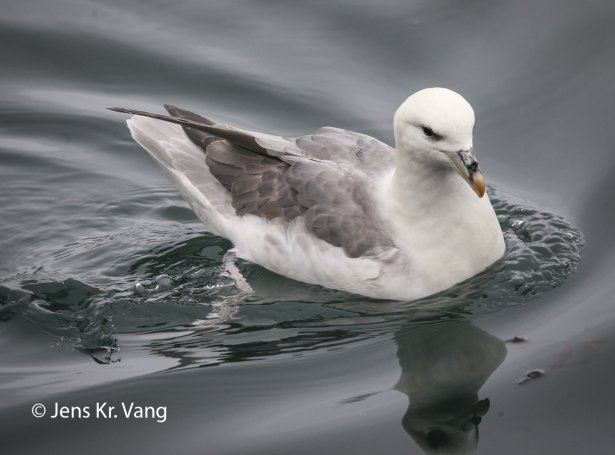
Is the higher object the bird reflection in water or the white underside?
the white underside

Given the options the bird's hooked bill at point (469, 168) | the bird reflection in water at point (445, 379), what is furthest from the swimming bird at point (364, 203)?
the bird reflection in water at point (445, 379)

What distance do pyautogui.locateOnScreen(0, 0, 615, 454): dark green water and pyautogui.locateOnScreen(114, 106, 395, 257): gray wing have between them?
0.47 m

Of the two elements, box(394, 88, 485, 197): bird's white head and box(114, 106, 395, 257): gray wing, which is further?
box(114, 106, 395, 257): gray wing

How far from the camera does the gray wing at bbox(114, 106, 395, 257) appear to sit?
21.4 ft

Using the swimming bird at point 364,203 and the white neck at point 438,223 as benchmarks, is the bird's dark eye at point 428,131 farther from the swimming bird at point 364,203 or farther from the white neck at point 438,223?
the white neck at point 438,223

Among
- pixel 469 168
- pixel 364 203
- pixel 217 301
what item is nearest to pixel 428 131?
pixel 469 168

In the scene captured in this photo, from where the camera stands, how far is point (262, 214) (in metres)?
6.96

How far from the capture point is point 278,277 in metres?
6.99

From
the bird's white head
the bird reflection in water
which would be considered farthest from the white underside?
the bird's white head

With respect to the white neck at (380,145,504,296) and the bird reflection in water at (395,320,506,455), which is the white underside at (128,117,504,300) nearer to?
the white neck at (380,145,504,296)

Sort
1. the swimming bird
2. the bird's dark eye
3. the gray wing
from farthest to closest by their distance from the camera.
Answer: the gray wing, the swimming bird, the bird's dark eye

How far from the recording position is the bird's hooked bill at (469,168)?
226 inches

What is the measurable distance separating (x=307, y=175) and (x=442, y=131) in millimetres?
1201

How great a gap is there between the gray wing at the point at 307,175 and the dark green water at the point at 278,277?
47 centimetres
